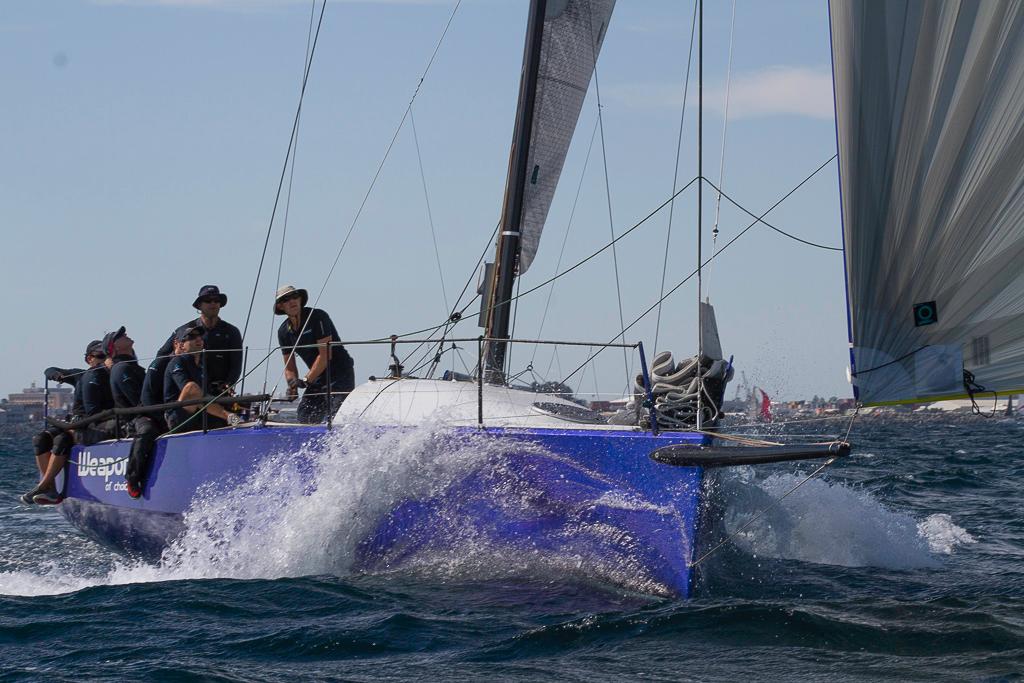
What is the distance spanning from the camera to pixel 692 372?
23.5ft

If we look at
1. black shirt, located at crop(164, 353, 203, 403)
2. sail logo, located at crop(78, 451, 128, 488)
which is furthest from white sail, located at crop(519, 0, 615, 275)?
sail logo, located at crop(78, 451, 128, 488)

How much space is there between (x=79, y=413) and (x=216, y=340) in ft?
7.36

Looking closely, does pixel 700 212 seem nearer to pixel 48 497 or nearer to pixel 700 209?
pixel 700 209

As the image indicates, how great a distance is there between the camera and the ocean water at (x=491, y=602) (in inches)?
202

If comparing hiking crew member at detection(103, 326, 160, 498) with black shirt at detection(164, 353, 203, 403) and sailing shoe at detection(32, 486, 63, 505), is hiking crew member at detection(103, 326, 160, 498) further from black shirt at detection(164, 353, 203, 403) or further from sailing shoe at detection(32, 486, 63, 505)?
sailing shoe at detection(32, 486, 63, 505)

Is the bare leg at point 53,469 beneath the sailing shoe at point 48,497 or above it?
above

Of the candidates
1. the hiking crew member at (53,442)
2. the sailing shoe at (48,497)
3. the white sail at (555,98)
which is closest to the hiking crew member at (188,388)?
the hiking crew member at (53,442)

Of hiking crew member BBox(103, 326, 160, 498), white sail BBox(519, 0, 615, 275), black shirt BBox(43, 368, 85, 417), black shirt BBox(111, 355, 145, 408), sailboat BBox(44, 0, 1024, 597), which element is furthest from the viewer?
black shirt BBox(43, 368, 85, 417)

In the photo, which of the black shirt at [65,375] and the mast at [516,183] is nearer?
the mast at [516,183]

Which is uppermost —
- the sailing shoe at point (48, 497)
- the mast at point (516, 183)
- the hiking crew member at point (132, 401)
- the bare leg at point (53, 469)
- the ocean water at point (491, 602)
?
the mast at point (516, 183)

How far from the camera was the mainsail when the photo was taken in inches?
204

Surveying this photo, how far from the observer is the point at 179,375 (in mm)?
8914

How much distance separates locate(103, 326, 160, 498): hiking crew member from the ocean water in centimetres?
67

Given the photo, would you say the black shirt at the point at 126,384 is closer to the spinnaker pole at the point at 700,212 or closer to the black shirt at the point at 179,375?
the black shirt at the point at 179,375
